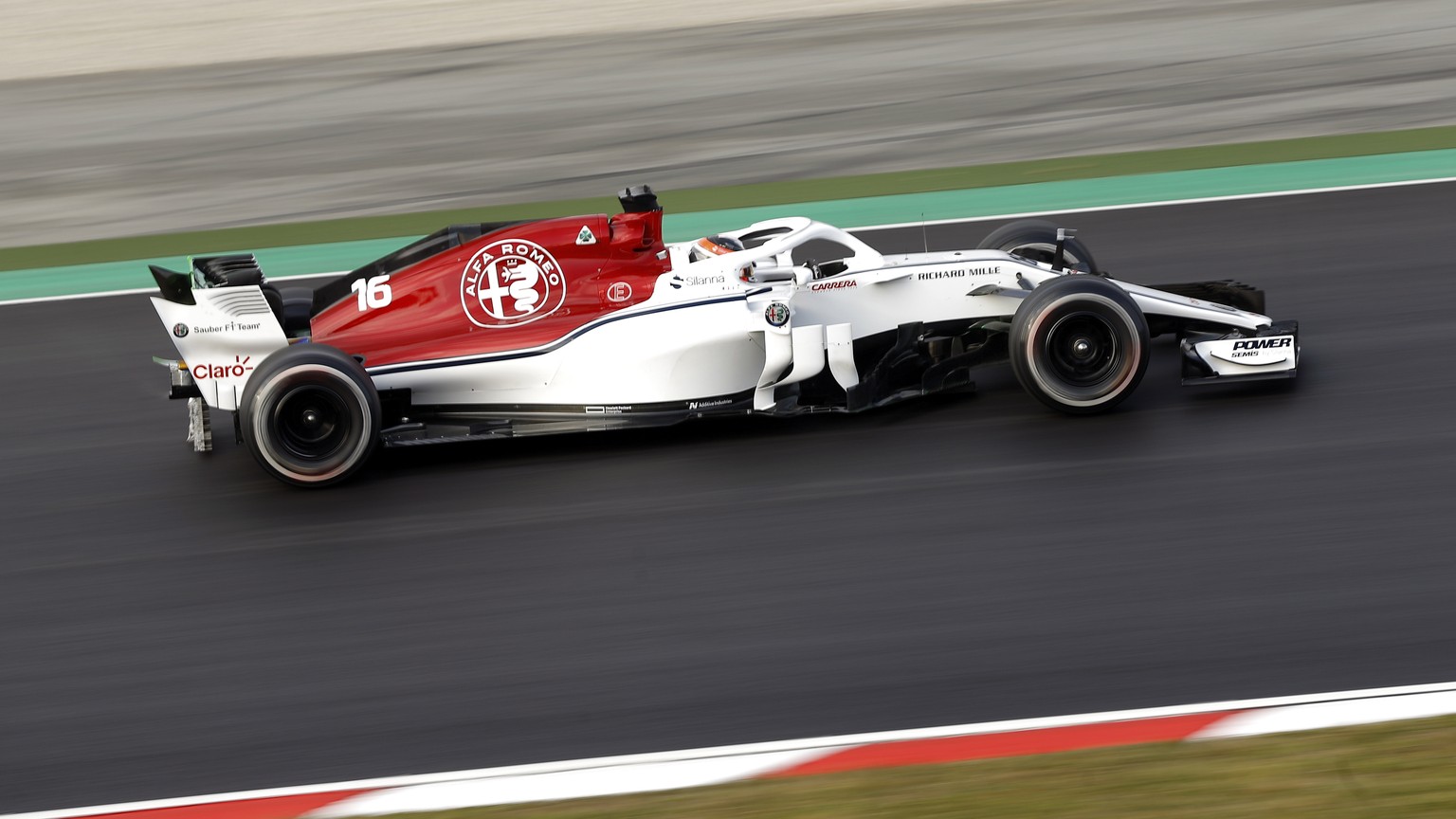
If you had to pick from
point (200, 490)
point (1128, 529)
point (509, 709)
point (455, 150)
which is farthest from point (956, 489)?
point (455, 150)

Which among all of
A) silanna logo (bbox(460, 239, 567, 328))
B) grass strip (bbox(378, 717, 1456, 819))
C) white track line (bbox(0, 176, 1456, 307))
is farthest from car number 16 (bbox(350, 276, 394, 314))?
white track line (bbox(0, 176, 1456, 307))

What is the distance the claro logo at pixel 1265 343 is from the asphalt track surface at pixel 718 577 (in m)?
0.29

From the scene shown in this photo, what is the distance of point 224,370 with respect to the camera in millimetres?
7676

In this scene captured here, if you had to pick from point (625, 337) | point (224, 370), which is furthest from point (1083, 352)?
point (224, 370)

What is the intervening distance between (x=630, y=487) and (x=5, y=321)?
6.05 m

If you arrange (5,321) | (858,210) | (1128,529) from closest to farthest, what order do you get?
→ (1128,529) < (5,321) < (858,210)

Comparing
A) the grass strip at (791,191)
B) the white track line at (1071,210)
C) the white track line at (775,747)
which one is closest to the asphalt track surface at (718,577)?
the white track line at (775,747)

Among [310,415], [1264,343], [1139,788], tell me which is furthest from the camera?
[1264,343]

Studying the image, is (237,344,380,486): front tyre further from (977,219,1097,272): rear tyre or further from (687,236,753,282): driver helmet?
(977,219,1097,272): rear tyre

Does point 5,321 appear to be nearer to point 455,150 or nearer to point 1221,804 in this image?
point 455,150

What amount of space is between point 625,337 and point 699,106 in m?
10.2

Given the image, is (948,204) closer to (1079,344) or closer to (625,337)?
(1079,344)

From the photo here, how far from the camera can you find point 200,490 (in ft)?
25.5

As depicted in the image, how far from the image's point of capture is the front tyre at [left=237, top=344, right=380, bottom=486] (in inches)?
286
